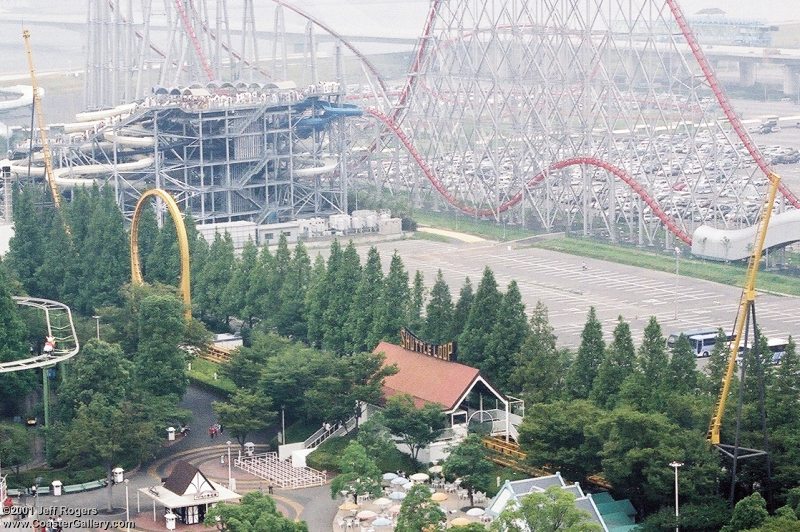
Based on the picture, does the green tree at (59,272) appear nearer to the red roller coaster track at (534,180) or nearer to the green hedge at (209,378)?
the green hedge at (209,378)

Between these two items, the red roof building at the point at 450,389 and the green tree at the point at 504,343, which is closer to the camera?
the red roof building at the point at 450,389

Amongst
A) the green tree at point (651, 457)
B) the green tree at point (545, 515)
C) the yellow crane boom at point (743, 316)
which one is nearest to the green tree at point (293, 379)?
the green tree at point (651, 457)

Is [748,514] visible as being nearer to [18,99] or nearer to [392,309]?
[392,309]

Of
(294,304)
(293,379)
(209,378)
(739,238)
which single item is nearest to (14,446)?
(293,379)

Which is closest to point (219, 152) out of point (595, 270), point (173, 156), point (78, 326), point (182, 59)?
point (173, 156)

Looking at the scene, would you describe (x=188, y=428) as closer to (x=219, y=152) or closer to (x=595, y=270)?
(x=595, y=270)
